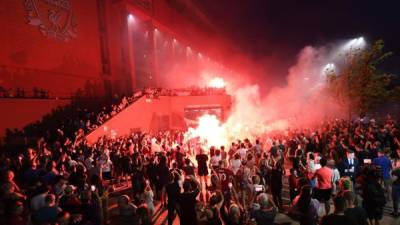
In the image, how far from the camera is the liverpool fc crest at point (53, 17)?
1847cm

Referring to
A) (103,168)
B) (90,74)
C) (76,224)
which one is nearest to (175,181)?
(76,224)

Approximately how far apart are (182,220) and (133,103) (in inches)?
638

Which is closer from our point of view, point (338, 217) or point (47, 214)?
point (338, 217)

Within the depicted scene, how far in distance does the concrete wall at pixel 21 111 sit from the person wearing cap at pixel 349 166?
51.7ft

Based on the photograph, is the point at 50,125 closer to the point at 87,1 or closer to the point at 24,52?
the point at 24,52

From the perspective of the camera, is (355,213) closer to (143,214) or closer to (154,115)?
(143,214)

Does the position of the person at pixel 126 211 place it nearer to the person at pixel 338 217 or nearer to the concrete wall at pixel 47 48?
the person at pixel 338 217

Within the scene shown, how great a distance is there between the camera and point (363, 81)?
21.2 meters

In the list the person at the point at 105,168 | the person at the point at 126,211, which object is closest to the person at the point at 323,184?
the person at the point at 126,211

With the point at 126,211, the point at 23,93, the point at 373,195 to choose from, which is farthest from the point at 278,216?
the point at 23,93

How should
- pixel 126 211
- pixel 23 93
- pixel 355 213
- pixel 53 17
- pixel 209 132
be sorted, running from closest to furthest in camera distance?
1. pixel 355 213
2. pixel 126 211
3. pixel 23 93
4. pixel 53 17
5. pixel 209 132

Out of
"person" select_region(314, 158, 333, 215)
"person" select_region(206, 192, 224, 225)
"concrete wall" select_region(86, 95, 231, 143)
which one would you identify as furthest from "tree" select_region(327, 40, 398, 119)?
"person" select_region(206, 192, 224, 225)

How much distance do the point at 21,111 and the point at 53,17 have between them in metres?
8.32

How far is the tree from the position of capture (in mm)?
20906
